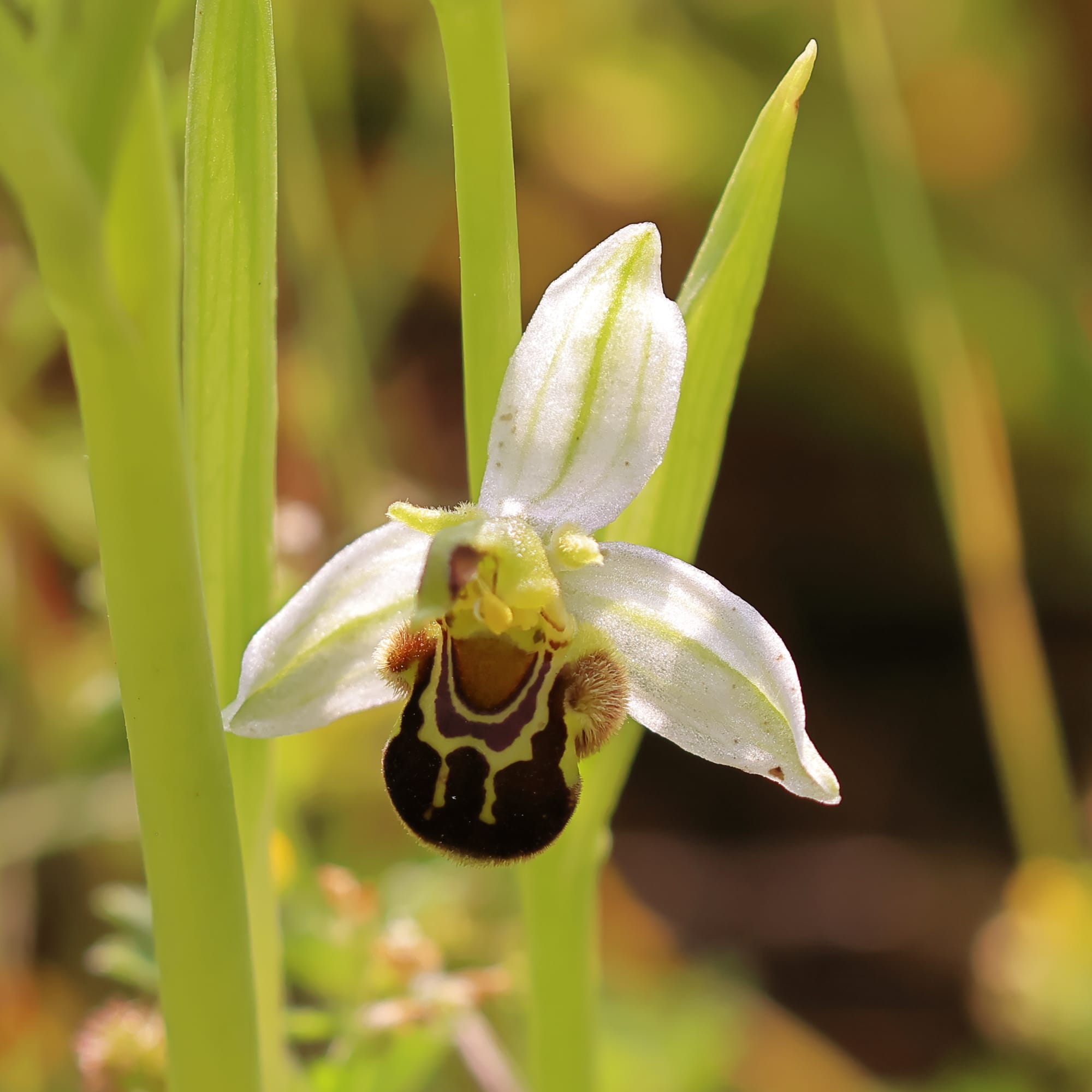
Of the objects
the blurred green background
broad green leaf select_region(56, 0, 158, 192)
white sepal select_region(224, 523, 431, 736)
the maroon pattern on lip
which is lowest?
the blurred green background

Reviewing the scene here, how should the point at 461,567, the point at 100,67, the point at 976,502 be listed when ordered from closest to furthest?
the point at 100,67 → the point at 461,567 → the point at 976,502

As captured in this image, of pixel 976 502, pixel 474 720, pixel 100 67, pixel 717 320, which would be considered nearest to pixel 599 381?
pixel 717 320

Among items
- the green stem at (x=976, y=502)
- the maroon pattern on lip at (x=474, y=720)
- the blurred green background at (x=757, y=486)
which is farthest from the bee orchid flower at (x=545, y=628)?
the green stem at (x=976, y=502)

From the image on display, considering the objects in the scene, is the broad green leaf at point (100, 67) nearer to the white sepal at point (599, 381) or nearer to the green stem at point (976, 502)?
the white sepal at point (599, 381)

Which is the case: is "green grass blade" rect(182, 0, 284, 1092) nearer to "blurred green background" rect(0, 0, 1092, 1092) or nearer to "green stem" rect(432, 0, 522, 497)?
"green stem" rect(432, 0, 522, 497)

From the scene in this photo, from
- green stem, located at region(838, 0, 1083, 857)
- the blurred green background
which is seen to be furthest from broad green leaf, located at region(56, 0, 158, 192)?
green stem, located at region(838, 0, 1083, 857)

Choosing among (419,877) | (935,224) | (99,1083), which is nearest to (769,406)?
(935,224)

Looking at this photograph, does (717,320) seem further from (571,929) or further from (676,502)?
(571,929)
